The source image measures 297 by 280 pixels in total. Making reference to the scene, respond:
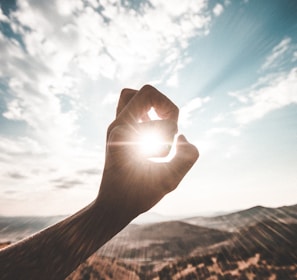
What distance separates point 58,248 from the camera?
1.00 metres

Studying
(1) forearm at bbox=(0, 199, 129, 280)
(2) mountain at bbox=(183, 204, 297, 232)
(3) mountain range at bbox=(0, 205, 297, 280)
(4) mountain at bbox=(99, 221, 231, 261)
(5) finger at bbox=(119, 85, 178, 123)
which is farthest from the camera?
(4) mountain at bbox=(99, 221, 231, 261)

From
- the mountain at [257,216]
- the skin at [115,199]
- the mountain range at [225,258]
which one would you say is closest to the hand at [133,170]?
the skin at [115,199]

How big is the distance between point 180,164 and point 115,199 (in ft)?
1.60

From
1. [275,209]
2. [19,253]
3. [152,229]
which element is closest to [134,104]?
[19,253]

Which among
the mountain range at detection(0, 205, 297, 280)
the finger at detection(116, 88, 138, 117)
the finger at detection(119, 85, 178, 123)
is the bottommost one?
the mountain range at detection(0, 205, 297, 280)

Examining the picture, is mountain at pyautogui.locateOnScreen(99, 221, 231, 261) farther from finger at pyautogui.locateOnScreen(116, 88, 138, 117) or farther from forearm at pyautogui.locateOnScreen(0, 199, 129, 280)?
forearm at pyautogui.locateOnScreen(0, 199, 129, 280)

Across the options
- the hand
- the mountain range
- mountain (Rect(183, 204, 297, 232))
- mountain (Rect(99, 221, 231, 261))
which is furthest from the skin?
mountain (Rect(99, 221, 231, 261))

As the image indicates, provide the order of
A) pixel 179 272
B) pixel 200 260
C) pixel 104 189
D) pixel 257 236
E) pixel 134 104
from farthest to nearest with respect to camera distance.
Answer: pixel 257 236, pixel 200 260, pixel 179 272, pixel 134 104, pixel 104 189

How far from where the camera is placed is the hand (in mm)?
1222

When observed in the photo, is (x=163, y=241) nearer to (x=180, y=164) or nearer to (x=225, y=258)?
(x=225, y=258)

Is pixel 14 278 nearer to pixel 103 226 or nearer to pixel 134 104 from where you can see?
pixel 103 226

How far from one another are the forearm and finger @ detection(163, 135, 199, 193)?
47 cm

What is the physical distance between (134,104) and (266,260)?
87.7ft

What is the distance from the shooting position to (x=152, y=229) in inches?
2148
